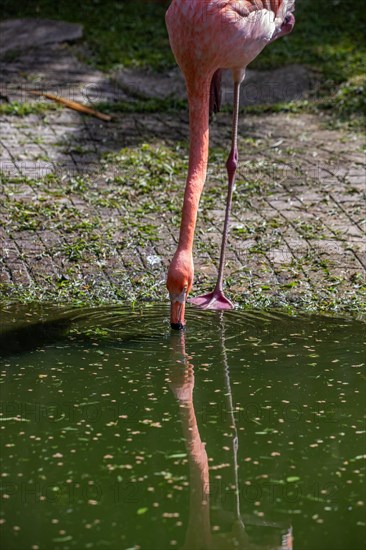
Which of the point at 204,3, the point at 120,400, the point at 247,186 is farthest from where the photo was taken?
the point at 247,186

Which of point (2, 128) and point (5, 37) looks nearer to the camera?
point (2, 128)

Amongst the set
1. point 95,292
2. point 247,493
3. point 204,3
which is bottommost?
point 95,292

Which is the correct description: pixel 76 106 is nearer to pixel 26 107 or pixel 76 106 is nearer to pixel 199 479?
pixel 26 107

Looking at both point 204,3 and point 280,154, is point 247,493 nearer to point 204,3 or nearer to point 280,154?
point 204,3

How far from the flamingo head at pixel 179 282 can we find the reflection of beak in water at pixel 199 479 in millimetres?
324

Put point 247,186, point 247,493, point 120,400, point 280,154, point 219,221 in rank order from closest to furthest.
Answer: point 247,493 < point 120,400 < point 219,221 < point 247,186 < point 280,154

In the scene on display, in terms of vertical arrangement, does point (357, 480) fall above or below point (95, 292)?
above

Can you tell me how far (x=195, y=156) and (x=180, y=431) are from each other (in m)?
2.16

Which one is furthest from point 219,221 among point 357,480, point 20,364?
point 357,480

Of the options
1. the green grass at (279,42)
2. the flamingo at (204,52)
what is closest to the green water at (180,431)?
the flamingo at (204,52)

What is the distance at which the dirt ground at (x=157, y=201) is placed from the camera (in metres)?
6.86

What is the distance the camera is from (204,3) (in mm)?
6484

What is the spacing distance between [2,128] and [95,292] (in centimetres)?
313

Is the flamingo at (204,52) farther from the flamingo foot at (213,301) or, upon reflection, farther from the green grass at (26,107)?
the green grass at (26,107)
